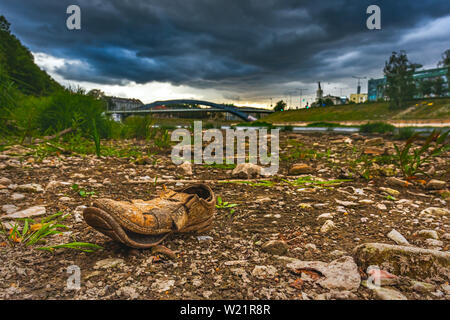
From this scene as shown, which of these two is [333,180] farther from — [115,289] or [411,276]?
[115,289]

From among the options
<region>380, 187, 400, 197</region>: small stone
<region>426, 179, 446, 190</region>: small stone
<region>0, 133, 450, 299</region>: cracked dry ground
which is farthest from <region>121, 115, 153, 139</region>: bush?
<region>426, 179, 446, 190</region>: small stone

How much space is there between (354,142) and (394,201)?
4.55 metres

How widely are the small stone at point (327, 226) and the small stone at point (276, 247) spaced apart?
48cm

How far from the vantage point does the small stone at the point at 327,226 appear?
216 cm

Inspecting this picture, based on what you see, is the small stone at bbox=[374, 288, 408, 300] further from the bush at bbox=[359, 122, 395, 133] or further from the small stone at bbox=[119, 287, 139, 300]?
the bush at bbox=[359, 122, 395, 133]

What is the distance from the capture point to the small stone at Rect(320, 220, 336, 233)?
7.07 ft

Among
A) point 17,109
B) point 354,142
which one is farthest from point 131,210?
point 354,142

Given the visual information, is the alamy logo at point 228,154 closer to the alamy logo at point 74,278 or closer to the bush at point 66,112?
the bush at point 66,112

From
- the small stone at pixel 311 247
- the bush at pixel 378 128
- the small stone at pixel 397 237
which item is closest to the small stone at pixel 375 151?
the small stone at pixel 397 237

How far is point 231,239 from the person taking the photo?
2.00m

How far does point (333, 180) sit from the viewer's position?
12.4 feet

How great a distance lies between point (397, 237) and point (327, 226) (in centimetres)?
47

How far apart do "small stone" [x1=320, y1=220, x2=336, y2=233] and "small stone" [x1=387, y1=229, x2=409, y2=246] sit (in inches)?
15.3

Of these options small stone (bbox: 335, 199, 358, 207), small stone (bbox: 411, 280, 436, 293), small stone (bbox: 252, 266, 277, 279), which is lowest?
small stone (bbox: 411, 280, 436, 293)
